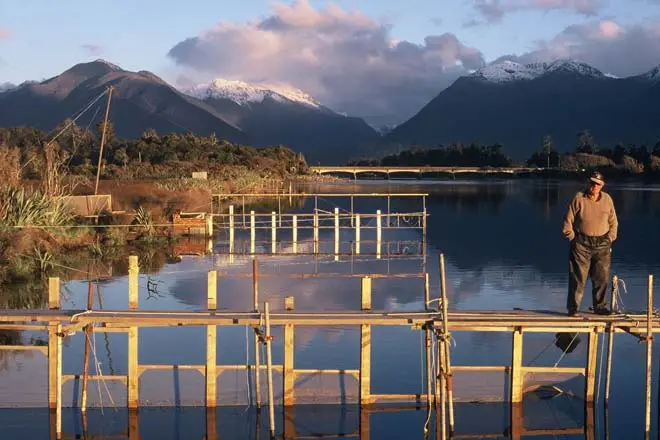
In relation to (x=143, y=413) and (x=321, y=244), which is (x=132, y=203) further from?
(x=143, y=413)

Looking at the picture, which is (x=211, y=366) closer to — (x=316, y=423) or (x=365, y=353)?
(x=316, y=423)

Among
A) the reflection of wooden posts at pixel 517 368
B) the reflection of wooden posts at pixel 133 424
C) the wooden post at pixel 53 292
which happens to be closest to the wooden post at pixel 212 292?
the reflection of wooden posts at pixel 133 424

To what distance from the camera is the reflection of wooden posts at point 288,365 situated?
12.6 metres

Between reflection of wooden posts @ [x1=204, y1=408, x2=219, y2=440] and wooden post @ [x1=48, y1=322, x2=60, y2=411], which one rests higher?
wooden post @ [x1=48, y1=322, x2=60, y2=411]

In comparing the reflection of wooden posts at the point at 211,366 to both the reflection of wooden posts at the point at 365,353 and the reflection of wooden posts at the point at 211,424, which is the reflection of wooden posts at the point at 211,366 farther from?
the reflection of wooden posts at the point at 365,353

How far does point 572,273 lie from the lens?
40.1ft

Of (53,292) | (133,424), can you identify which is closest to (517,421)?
(133,424)

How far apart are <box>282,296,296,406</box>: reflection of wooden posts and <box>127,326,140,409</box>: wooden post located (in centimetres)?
225

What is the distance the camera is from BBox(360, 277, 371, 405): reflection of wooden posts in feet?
40.5

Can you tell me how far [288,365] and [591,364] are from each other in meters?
4.66

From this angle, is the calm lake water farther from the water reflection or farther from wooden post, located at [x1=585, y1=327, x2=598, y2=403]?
wooden post, located at [x1=585, y1=327, x2=598, y2=403]

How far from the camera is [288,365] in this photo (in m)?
12.7

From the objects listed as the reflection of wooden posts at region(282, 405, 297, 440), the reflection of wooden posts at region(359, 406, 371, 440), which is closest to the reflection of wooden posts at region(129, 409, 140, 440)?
the reflection of wooden posts at region(282, 405, 297, 440)

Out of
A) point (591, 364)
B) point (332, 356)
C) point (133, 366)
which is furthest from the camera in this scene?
point (332, 356)
